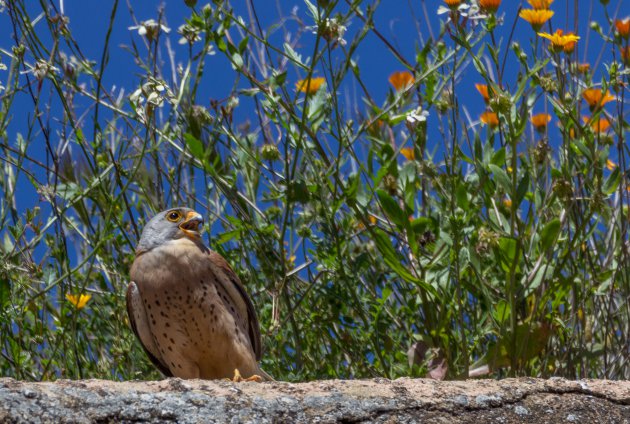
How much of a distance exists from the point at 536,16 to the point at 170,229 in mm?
1724

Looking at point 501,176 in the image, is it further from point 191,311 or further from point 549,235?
point 191,311

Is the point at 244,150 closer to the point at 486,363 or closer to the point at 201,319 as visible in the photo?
the point at 201,319

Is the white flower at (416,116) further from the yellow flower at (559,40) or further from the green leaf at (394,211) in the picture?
the yellow flower at (559,40)

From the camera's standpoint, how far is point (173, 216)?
4.71 meters

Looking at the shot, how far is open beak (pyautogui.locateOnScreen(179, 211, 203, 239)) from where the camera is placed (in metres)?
4.67

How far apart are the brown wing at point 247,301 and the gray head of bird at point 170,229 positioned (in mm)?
161

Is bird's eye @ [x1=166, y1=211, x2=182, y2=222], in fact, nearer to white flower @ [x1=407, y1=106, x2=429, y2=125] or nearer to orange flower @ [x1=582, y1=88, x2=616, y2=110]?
white flower @ [x1=407, y1=106, x2=429, y2=125]

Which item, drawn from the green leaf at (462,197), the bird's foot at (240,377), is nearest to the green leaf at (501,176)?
the green leaf at (462,197)

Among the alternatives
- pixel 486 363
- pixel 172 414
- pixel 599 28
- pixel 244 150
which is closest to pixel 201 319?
pixel 244 150

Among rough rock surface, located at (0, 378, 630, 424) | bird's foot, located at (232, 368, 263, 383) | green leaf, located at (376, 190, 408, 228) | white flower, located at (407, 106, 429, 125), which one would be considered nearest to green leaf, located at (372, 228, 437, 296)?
green leaf, located at (376, 190, 408, 228)

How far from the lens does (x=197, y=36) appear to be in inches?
195

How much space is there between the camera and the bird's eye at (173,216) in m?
4.69

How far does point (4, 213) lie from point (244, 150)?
3.71 feet

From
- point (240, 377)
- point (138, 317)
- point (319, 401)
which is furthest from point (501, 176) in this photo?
point (319, 401)
